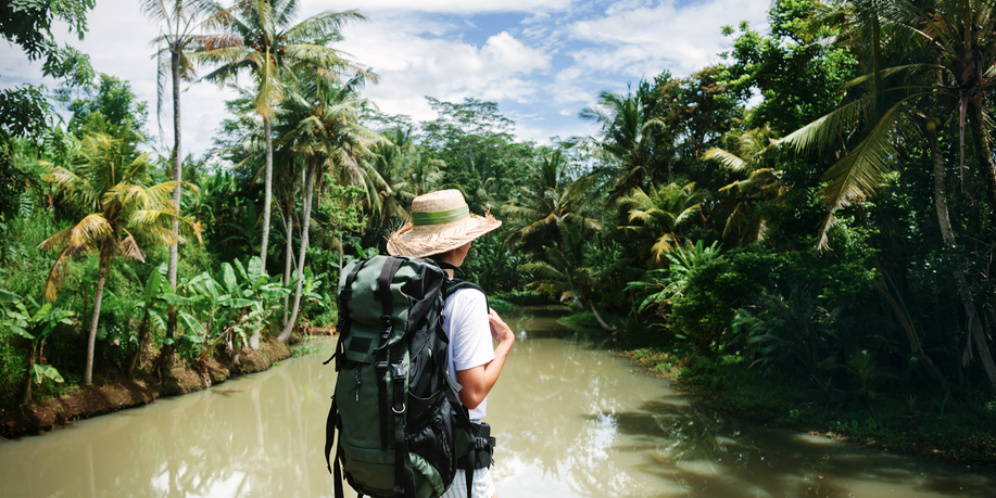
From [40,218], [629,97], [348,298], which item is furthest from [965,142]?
[40,218]

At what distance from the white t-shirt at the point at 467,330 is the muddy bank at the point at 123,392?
8643 millimetres

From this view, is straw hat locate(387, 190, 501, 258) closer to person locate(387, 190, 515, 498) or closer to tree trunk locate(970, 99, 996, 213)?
person locate(387, 190, 515, 498)

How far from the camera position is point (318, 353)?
14461 millimetres

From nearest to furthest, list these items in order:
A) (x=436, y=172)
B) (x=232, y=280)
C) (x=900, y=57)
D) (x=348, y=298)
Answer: (x=348, y=298)
(x=900, y=57)
(x=232, y=280)
(x=436, y=172)

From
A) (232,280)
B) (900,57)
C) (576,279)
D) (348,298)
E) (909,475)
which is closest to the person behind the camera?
(348,298)

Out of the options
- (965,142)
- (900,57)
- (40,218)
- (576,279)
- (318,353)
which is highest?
(900,57)

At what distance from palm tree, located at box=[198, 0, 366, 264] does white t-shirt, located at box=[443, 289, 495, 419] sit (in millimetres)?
11037

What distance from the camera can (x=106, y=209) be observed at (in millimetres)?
8320

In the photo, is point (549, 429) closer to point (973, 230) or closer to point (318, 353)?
point (973, 230)

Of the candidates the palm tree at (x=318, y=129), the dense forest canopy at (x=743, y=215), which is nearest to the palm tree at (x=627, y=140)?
the dense forest canopy at (x=743, y=215)

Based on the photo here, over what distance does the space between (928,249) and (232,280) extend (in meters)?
11.0

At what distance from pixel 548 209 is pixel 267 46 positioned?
1209cm

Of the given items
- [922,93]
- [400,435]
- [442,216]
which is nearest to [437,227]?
[442,216]

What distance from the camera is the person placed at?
5.76 feet
